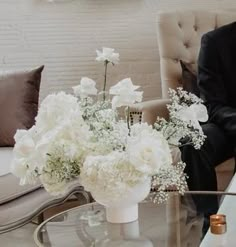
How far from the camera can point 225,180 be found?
252cm

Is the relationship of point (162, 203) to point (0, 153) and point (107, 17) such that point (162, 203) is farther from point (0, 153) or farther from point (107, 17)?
point (107, 17)

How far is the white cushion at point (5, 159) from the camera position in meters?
2.27

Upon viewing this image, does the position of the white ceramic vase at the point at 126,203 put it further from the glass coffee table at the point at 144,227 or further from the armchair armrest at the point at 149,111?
the armchair armrest at the point at 149,111

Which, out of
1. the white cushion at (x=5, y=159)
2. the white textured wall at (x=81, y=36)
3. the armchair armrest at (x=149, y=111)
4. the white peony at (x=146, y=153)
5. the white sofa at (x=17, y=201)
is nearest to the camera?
the white peony at (x=146, y=153)

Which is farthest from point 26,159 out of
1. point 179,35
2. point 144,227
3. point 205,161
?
point 179,35

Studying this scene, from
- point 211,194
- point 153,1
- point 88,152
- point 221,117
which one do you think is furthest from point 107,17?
point 88,152

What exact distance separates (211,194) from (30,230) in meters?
1.28

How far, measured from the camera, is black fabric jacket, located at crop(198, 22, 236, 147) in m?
2.74

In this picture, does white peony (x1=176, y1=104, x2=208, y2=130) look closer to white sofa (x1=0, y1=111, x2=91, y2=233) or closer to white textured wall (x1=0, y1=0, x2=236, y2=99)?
white sofa (x1=0, y1=111, x2=91, y2=233)

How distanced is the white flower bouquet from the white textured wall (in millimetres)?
1917

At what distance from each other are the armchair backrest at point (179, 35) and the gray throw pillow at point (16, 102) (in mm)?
738

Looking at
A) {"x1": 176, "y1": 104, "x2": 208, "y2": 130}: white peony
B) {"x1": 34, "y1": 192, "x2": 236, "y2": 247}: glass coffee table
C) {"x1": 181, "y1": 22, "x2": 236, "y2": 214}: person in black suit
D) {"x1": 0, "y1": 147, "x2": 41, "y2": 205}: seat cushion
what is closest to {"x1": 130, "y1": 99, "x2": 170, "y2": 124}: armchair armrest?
{"x1": 181, "y1": 22, "x2": 236, "y2": 214}: person in black suit

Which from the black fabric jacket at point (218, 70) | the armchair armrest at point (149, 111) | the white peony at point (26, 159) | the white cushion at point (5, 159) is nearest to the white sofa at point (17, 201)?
the white cushion at point (5, 159)

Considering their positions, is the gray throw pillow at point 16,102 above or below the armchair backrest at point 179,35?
below
